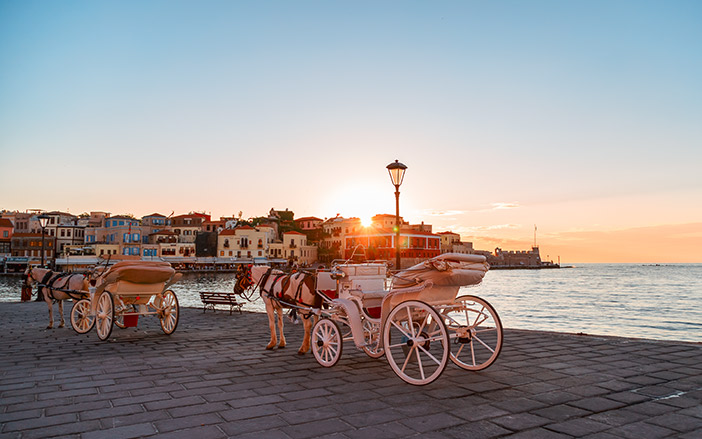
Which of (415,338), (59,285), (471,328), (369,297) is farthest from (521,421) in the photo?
(59,285)

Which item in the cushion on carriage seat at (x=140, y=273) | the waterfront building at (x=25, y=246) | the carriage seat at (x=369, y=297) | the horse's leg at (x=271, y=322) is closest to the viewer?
the carriage seat at (x=369, y=297)

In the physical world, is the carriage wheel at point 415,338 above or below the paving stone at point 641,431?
above

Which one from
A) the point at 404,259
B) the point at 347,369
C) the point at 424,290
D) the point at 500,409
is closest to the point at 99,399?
the point at 347,369

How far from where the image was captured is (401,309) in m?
5.61

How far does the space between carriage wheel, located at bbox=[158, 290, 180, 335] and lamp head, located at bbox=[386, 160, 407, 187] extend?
5.98 m

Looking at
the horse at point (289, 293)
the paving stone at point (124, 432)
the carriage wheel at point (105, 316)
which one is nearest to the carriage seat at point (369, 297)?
the horse at point (289, 293)

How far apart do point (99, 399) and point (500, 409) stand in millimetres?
3952

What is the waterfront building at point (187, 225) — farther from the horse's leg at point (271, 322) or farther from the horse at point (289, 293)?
the horse's leg at point (271, 322)

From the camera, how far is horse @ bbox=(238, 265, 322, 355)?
7.41 metres

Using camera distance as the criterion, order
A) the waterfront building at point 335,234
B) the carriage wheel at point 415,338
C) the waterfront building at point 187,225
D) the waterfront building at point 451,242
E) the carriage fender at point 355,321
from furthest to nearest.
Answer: the waterfront building at point 451,242 < the waterfront building at point 335,234 < the waterfront building at point 187,225 < the carriage fender at point 355,321 < the carriage wheel at point 415,338

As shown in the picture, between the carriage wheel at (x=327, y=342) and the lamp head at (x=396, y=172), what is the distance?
6.54 m

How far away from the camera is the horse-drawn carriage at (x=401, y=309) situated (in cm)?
550

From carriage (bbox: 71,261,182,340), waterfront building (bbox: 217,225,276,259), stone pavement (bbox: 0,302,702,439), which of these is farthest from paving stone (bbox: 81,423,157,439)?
waterfront building (bbox: 217,225,276,259)

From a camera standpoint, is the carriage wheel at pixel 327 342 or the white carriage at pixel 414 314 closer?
the white carriage at pixel 414 314
